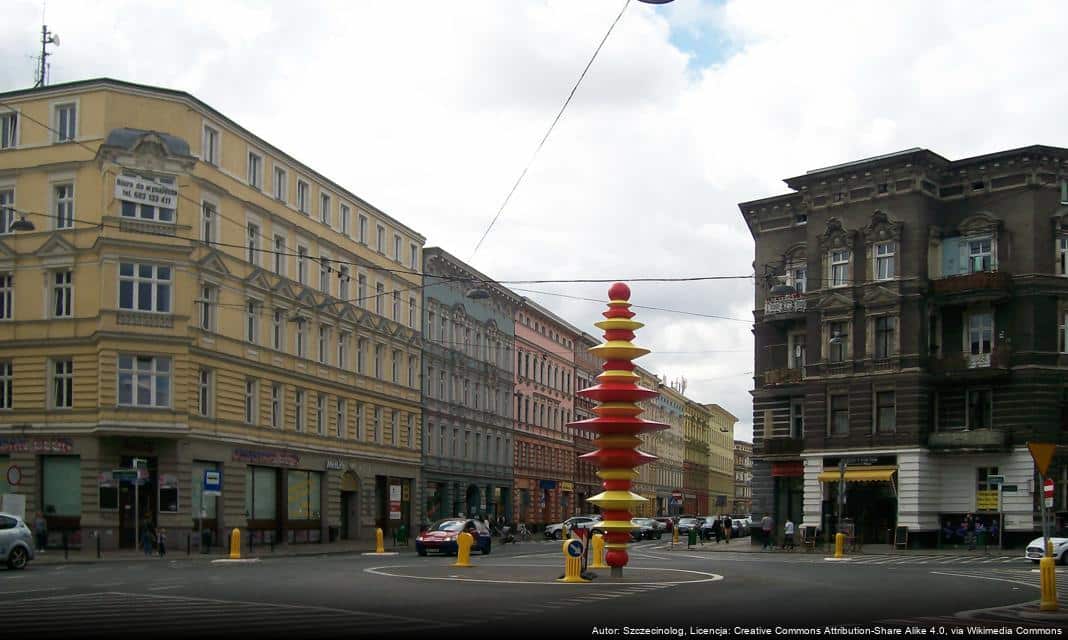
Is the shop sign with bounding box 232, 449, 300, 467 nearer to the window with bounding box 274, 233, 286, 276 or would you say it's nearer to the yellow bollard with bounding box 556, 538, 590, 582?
the window with bounding box 274, 233, 286, 276

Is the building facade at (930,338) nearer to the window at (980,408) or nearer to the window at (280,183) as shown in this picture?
the window at (980,408)

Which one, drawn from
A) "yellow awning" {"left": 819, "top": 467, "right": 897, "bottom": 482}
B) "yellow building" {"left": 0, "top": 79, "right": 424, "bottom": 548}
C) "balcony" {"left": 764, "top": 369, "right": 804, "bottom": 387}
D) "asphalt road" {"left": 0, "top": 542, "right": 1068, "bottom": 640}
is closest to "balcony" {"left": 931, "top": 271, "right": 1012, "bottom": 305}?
"yellow awning" {"left": 819, "top": 467, "right": 897, "bottom": 482}

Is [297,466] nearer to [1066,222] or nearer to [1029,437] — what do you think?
[1029,437]

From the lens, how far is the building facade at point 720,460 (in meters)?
170

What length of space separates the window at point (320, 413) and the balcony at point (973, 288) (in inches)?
1144

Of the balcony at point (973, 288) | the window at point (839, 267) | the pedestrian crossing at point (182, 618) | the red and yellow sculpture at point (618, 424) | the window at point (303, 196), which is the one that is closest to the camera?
the pedestrian crossing at point (182, 618)

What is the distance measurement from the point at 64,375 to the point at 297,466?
13.3 m

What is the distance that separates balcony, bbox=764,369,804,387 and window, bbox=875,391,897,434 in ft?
15.9

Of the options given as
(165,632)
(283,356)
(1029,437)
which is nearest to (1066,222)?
(1029,437)

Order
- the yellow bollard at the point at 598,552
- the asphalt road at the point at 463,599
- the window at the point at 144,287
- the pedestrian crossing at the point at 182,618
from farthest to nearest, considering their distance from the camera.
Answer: the window at the point at 144,287 → the yellow bollard at the point at 598,552 → the asphalt road at the point at 463,599 → the pedestrian crossing at the point at 182,618

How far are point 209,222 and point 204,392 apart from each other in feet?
22.5

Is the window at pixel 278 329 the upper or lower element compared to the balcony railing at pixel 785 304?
lower

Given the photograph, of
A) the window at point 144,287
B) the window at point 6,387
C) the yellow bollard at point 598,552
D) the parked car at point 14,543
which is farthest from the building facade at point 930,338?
the parked car at point 14,543

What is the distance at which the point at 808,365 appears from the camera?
5894cm
